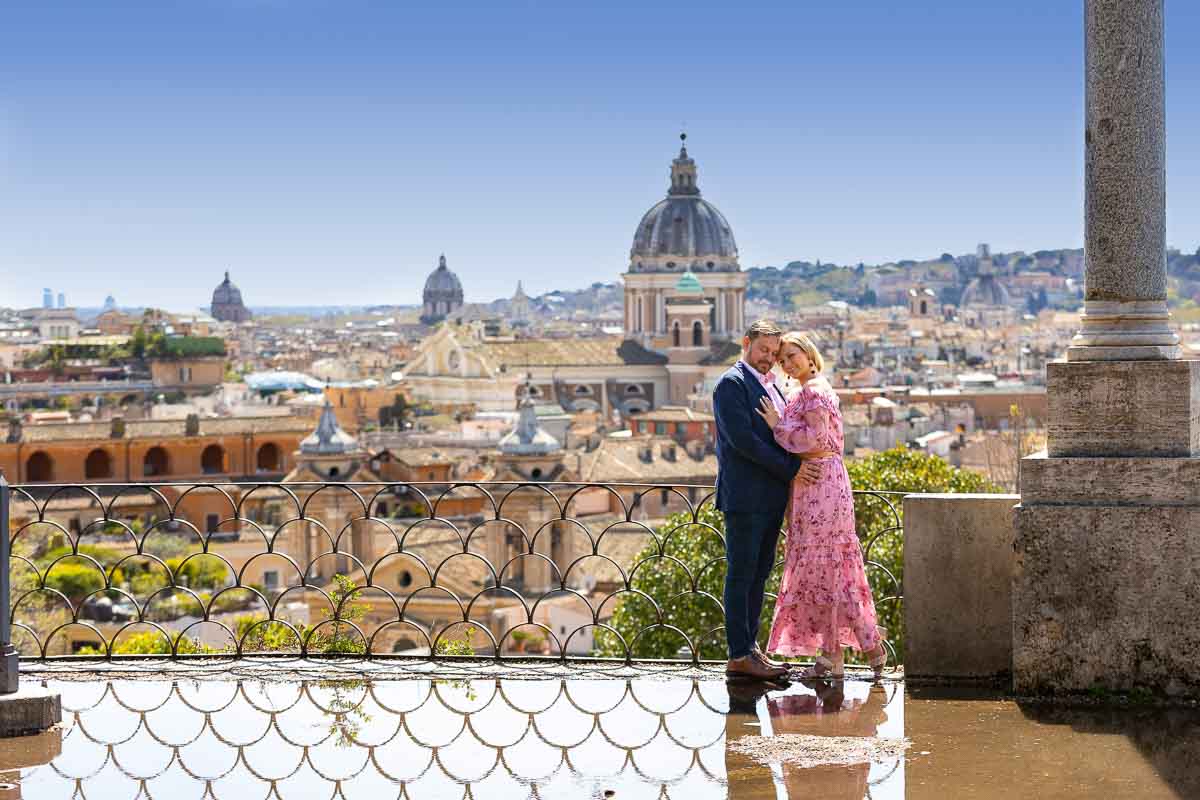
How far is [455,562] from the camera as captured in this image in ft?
103

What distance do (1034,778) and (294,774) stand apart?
159cm

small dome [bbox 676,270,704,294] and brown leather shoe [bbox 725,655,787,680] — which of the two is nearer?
brown leather shoe [bbox 725,655,787,680]

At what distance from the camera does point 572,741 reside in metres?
4.69

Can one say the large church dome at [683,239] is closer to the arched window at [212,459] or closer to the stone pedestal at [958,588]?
the arched window at [212,459]

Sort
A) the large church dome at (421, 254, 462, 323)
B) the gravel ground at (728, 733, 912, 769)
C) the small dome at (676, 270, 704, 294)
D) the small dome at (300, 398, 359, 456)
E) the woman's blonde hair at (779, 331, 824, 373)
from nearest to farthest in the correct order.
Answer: the gravel ground at (728, 733, 912, 769), the woman's blonde hair at (779, 331, 824, 373), the small dome at (300, 398, 359, 456), the small dome at (676, 270, 704, 294), the large church dome at (421, 254, 462, 323)

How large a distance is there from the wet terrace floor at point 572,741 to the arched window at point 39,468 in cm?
5058

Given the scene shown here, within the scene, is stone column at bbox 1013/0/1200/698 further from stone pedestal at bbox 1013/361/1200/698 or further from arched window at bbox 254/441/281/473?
arched window at bbox 254/441/281/473

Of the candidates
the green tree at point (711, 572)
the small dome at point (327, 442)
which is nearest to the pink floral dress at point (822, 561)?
the green tree at point (711, 572)

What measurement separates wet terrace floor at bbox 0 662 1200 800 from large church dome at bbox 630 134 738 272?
86995mm

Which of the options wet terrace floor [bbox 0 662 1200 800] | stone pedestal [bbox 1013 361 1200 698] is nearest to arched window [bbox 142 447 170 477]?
wet terrace floor [bbox 0 662 1200 800]

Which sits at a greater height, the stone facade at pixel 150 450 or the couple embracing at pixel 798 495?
the couple embracing at pixel 798 495

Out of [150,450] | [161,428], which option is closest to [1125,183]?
[150,450]

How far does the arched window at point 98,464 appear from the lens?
5522 centimetres

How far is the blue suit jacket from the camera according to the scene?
5.07m
